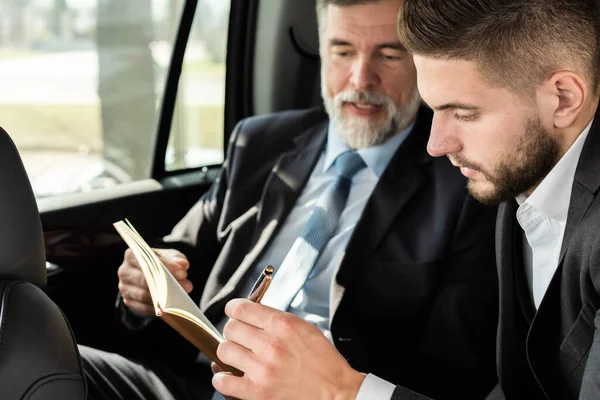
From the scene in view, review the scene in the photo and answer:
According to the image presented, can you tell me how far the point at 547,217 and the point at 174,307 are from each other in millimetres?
690

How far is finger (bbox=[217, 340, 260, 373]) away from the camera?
4.16 ft

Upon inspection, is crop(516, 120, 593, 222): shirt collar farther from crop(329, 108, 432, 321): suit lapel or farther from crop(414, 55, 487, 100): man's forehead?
crop(329, 108, 432, 321): suit lapel

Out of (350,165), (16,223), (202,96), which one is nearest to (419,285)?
(350,165)

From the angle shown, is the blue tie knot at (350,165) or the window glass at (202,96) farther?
the window glass at (202,96)

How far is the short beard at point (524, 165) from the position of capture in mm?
1354

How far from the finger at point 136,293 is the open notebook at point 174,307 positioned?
465 mm

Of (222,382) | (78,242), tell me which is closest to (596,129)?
(222,382)

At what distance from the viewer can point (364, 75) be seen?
2010 mm

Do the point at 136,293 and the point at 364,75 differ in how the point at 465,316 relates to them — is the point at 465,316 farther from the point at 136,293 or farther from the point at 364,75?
the point at 136,293

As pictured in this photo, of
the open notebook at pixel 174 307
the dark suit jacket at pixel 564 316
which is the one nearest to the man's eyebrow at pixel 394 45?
the dark suit jacket at pixel 564 316

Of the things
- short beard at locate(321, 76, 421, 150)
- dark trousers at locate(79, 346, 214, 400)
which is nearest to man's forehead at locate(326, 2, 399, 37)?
short beard at locate(321, 76, 421, 150)

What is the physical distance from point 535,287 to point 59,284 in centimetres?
133

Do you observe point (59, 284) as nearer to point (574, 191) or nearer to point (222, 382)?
point (222, 382)

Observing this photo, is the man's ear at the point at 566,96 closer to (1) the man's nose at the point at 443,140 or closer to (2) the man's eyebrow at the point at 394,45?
(1) the man's nose at the point at 443,140
